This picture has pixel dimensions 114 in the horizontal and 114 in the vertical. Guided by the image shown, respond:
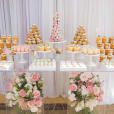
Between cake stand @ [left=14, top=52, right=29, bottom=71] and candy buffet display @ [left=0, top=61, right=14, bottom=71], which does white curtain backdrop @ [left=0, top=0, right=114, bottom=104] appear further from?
candy buffet display @ [left=0, top=61, right=14, bottom=71]

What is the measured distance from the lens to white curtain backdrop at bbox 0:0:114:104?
9.28ft

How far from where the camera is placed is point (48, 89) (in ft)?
10.2

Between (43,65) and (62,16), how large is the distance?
107 cm

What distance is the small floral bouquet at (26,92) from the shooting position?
1948 mm

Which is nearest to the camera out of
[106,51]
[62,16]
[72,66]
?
[72,66]

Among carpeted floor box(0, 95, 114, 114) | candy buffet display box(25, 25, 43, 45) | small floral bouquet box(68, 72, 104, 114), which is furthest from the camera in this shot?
carpeted floor box(0, 95, 114, 114)

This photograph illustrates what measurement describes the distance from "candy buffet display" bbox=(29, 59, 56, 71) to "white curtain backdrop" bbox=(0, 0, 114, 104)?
0.78 m

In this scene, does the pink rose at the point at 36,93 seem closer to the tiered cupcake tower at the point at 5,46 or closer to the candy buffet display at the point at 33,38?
the tiered cupcake tower at the point at 5,46

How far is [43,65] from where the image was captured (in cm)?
207

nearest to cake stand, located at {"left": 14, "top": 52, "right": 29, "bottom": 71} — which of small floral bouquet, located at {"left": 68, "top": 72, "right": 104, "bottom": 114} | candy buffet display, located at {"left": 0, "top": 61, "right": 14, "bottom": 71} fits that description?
candy buffet display, located at {"left": 0, "top": 61, "right": 14, "bottom": 71}

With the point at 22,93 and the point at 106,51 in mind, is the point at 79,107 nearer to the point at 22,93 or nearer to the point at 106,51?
the point at 22,93

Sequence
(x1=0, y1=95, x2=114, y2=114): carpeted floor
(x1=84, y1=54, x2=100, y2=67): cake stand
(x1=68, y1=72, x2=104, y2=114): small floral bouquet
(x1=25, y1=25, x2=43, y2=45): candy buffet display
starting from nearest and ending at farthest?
(x1=68, y1=72, x2=104, y2=114): small floral bouquet
(x1=84, y1=54, x2=100, y2=67): cake stand
(x1=25, y1=25, x2=43, y2=45): candy buffet display
(x1=0, y1=95, x2=114, y2=114): carpeted floor

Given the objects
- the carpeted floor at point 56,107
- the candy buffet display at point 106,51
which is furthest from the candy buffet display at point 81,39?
the carpeted floor at point 56,107

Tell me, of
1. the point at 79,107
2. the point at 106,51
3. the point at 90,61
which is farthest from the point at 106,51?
the point at 79,107
